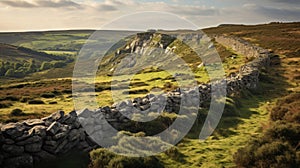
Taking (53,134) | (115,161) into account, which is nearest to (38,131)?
(53,134)

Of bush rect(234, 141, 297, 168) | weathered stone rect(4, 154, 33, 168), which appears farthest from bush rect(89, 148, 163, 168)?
bush rect(234, 141, 297, 168)

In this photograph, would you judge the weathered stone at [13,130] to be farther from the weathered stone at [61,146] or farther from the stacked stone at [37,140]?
the weathered stone at [61,146]

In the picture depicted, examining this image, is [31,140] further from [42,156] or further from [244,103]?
[244,103]

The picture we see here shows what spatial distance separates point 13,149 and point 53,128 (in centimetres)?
171

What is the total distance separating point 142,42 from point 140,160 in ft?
452

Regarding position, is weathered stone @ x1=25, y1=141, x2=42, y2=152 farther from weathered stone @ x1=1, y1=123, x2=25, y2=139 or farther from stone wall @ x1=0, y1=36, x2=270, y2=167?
weathered stone @ x1=1, y1=123, x2=25, y2=139

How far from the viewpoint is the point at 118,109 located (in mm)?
17344

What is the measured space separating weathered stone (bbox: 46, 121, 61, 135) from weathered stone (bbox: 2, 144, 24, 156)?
4.04 feet

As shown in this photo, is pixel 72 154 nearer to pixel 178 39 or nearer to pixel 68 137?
pixel 68 137

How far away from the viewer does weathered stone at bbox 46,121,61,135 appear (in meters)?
12.7

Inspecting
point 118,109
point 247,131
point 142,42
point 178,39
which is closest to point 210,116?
point 247,131

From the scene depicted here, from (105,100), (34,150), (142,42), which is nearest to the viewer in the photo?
(34,150)

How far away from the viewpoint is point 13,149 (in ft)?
38.9

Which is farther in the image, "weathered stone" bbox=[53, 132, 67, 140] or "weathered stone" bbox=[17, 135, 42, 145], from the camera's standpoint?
"weathered stone" bbox=[53, 132, 67, 140]
